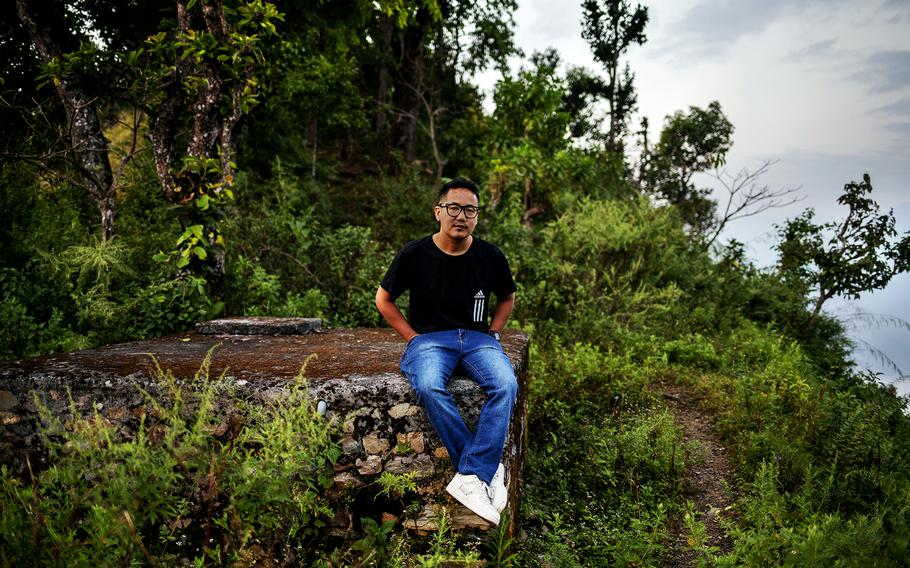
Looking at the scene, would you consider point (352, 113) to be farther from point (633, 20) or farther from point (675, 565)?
point (633, 20)

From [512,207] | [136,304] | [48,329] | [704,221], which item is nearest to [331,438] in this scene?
[136,304]

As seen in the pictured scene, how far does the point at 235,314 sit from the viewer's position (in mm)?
5680

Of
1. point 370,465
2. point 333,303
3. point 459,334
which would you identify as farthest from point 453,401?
point 333,303

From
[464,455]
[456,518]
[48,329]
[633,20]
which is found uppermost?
[633,20]

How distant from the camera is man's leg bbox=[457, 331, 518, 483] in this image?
8.93 feet

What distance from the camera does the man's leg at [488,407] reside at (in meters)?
2.72

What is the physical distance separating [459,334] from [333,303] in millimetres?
4045

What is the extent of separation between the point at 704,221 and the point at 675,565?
16925 mm

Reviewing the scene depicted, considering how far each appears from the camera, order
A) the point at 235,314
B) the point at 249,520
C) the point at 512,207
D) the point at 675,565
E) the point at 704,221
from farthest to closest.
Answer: the point at 704,221, the point at 512,207, the point at 235,314, the point at 675,565, the point at 249,520

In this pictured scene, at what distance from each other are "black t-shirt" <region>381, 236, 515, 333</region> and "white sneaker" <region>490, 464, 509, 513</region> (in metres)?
0.96

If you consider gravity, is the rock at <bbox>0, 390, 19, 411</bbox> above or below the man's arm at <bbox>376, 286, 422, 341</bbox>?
below

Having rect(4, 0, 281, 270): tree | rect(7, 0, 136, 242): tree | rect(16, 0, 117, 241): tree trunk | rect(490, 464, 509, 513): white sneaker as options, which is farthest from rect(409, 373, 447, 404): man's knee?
rect(7, 0, 136, 242): tree

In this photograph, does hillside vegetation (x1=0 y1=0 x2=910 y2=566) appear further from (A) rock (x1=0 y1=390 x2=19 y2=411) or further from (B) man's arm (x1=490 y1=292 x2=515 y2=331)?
(B) man's arm (x1=490 y1=292 x2=515 y2=331)

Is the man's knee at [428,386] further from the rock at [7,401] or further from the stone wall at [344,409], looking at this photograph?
the rock at [7,401]
